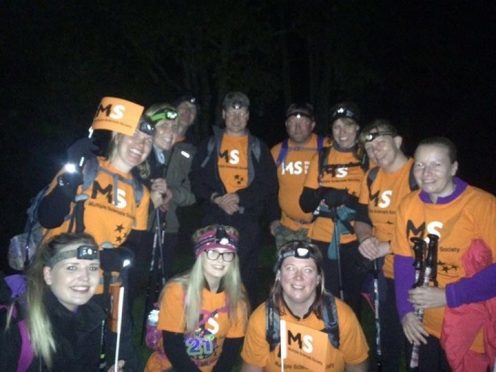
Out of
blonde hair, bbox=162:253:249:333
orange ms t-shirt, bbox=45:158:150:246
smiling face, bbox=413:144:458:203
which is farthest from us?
blonde hair, bbox=162:253:249:333

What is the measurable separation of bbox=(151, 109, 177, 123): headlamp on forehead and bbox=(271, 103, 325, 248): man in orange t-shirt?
64.9 inches

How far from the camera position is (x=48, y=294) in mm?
3670

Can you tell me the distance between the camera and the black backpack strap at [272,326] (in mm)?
4176

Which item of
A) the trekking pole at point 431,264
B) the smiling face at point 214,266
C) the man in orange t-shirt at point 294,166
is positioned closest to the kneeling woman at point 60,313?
the smiling face at point 214,266

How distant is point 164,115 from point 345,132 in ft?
6.28

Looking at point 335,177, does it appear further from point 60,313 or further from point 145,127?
point 60,313

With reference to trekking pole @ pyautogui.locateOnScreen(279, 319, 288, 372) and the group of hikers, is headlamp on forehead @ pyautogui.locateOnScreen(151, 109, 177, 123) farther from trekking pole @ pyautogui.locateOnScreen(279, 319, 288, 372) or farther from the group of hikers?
trekking pole @ pyautogui.locateOnScreen(279, 319, 288, 372)

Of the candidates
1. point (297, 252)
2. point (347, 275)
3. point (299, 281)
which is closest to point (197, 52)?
point (347, 275)

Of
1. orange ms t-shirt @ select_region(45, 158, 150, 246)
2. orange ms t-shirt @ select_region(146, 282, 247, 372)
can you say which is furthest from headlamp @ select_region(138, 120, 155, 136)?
orange ms t-shirt @ select_region(146, 282, 247, 372)

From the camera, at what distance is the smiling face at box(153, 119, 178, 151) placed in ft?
18.0

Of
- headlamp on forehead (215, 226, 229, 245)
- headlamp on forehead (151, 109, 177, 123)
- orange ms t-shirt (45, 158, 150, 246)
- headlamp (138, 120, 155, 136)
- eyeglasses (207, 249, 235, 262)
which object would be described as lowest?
eyeglasses (207, 249, 235, 262)

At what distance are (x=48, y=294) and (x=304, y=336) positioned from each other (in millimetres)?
1821

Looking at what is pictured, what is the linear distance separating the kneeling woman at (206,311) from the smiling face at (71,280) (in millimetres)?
930

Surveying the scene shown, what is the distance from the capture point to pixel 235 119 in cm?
644
